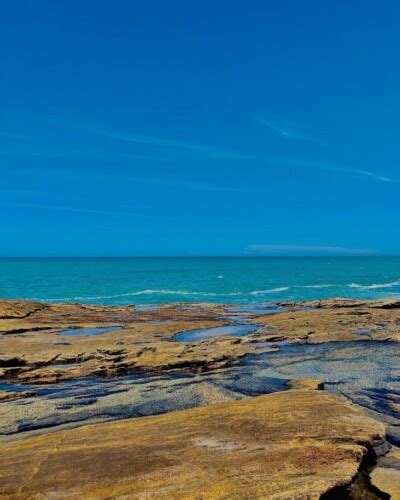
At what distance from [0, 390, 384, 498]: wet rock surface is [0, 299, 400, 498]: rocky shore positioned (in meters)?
0.03

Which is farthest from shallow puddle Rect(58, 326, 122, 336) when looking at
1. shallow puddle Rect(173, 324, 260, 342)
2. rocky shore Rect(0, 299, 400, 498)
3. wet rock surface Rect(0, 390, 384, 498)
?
wet rock surface Rect(0, 390, 384, 498)

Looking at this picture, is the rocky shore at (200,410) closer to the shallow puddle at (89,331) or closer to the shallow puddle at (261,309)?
the shallow puddle at (89,331)

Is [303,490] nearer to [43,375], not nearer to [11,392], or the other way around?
[11,392]

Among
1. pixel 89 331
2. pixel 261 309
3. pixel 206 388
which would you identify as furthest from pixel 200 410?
pixel 261 309

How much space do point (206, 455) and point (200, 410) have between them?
3.12 m

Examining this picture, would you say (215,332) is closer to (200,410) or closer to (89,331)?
(89,331)

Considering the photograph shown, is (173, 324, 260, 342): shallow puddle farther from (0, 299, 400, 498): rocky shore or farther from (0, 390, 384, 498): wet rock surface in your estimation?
(0, 390, 384, 498): wet rock surface

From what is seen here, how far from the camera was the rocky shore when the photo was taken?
27.1 ft

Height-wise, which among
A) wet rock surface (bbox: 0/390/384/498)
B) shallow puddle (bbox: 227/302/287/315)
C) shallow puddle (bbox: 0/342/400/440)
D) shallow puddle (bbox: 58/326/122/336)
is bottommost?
shallow puddle (bbox: 227/302/287/315)

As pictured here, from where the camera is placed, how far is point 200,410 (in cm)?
1216

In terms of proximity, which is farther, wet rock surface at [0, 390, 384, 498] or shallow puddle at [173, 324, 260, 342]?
shallow puddle at [173, 324, 260, 342]

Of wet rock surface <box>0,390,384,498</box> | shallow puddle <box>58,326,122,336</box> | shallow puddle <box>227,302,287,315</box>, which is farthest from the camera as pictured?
shallow puddle <box>227,302,287,315</box>

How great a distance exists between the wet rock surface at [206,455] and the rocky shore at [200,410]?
0.10ft

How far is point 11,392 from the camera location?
19.2 meters
